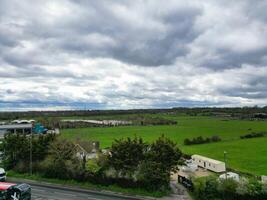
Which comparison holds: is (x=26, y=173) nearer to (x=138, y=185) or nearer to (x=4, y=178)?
(x=4, y=178)

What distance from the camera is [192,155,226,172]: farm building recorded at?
66.4m

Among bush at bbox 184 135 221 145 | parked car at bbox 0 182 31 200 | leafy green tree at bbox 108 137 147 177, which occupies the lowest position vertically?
bush at bbox 184 135 221 145

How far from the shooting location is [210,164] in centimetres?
6881

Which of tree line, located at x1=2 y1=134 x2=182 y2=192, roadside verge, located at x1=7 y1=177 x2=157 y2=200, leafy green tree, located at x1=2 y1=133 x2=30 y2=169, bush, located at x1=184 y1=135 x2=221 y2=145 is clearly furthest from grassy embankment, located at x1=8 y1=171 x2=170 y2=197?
bush, located at x1=184 y1=135 x2=221 y2=145

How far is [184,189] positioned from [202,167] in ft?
70.8

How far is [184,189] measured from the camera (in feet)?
169

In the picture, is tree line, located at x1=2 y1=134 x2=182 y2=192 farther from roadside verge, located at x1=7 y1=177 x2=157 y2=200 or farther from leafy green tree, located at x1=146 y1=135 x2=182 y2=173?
roadside verge, located at x1=7 y1=177 x2=157 y2=200

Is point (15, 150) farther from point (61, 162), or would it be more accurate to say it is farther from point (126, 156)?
point (126, 156)

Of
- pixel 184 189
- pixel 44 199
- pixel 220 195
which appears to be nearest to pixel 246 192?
pixel 220 195

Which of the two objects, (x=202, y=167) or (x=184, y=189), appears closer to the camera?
(x=184, y=189)

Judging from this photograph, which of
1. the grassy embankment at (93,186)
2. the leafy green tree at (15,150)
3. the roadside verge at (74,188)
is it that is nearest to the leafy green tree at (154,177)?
the grassy embankment at (93,186)

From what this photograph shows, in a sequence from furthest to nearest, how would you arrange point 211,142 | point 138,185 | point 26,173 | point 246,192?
point 211,142, point 26,173, point 138,185, point 246,192

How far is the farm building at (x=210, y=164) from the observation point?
218 ft

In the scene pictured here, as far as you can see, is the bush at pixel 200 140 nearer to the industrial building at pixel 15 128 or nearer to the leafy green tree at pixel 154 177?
the industrial building at pixel 15 128
